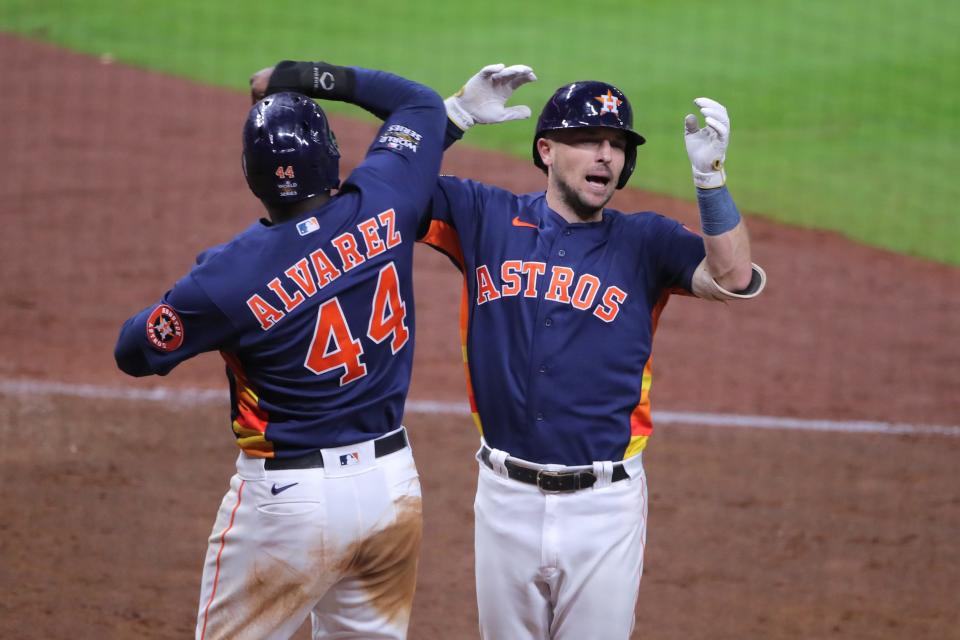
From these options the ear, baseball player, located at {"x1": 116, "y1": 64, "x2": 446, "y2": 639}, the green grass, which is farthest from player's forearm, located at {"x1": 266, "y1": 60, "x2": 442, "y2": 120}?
the green grass

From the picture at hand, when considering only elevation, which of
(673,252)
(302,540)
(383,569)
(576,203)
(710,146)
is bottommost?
(383,569)

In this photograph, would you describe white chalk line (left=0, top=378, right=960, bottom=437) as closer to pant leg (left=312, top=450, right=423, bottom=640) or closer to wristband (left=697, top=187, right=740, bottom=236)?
pant leg (left=312, top=450, right=423, bottom=640)

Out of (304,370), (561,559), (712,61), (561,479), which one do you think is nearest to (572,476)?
(561,479)

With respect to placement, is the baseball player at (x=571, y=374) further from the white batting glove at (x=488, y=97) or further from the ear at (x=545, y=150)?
the white batting glove at (x=488, y=97)

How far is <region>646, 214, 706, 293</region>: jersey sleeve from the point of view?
11.3 ft

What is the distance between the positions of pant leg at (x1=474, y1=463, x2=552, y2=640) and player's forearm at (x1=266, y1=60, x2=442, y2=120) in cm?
113

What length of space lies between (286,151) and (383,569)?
1148 mm

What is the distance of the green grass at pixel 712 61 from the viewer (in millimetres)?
11070

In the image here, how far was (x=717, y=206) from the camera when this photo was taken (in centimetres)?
325

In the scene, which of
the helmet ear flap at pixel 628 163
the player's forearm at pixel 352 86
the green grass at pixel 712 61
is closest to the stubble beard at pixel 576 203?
the helmet ear flap at pixel 628 163

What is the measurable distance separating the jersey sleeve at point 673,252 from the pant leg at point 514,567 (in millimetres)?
691

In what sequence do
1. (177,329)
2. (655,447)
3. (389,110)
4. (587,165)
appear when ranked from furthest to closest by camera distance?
(655,447)
(389,110)
(587,165)
(177,329)

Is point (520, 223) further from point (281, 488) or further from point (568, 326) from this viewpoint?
point (281, 488)

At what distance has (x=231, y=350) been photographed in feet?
10.8
